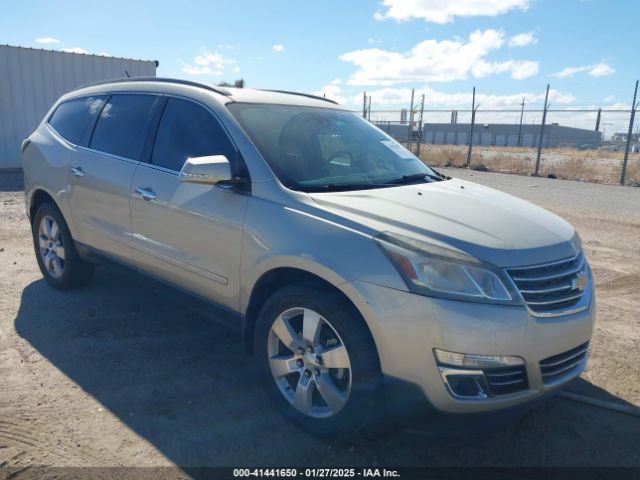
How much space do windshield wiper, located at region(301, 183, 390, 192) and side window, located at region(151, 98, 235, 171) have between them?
1.89 feet

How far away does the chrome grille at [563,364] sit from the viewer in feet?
8.23

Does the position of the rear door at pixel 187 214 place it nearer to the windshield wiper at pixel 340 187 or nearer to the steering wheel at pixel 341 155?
the windshield wiper at pixel 340 187

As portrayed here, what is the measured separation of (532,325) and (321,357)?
3.44 feet

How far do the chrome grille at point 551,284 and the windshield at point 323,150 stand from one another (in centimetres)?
112

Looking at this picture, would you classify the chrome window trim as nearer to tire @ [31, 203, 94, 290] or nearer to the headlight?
tire @ [31, 203, 94, 290]

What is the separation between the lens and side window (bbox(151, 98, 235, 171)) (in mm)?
3367

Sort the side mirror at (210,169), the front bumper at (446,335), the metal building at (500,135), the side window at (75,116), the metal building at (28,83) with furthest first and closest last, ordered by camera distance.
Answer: the metal building at (500,135) < the metal building at (28,83) < the side window at (75,116) < the side mirror at (210,169) < the front bumper at (446,335)

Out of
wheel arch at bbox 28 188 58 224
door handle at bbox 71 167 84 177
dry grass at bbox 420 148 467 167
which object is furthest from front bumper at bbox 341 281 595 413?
dry grass at bbox 420 148 467 167

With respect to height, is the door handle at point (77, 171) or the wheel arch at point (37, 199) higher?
the door handle at point (77, 171)

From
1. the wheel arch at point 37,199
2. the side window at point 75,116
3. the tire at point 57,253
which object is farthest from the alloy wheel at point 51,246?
the side window at point 75,116

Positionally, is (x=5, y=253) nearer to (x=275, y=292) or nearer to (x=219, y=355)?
(x=219, y=355)

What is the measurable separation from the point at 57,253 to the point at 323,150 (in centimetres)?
296

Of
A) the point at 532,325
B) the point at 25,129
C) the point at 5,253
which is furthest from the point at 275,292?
the point at 25,129

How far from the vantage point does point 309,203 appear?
2.82 meters
